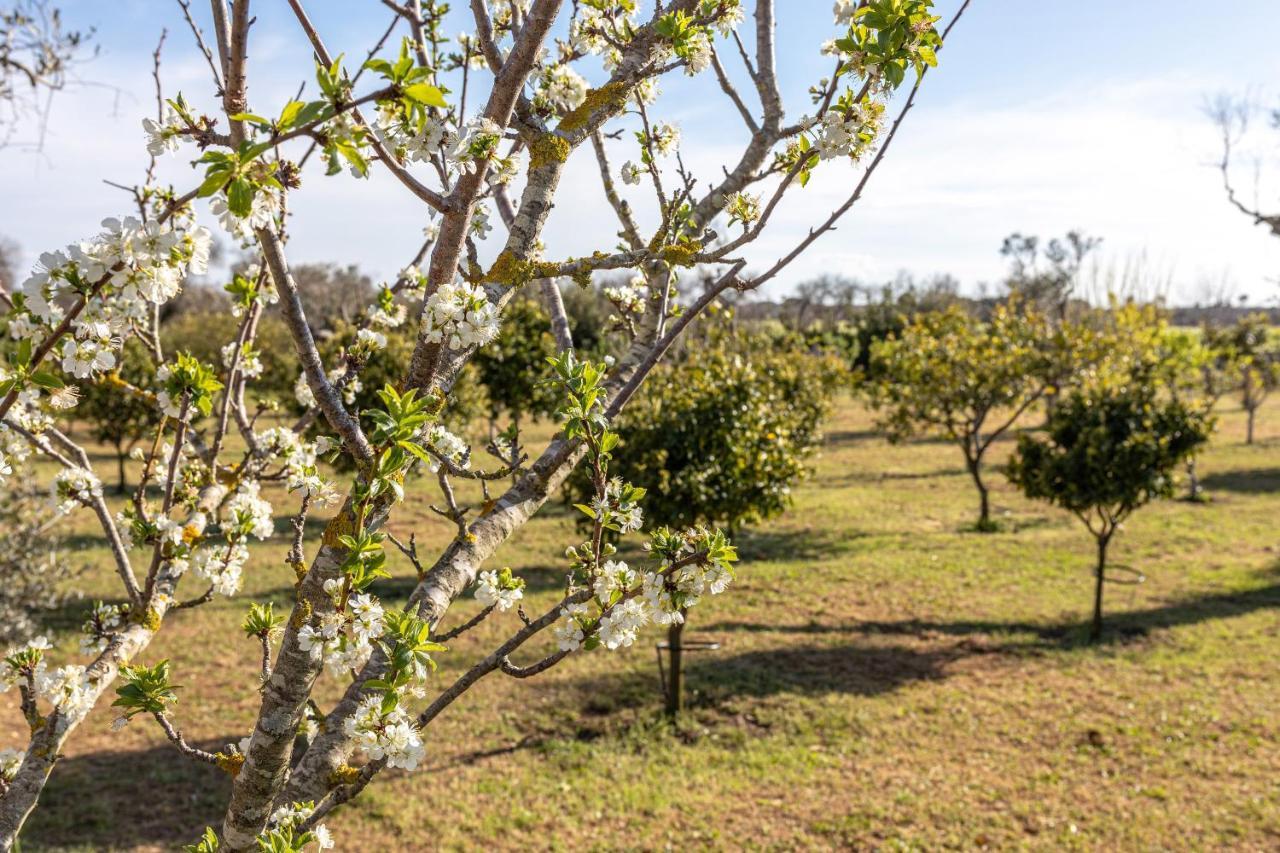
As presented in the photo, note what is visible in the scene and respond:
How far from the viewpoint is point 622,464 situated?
956 centimetres

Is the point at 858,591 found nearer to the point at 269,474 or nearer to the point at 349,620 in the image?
the point at 269,474

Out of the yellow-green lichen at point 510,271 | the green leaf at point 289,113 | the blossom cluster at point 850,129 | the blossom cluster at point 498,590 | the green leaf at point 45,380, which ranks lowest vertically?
the blossom cluster at point 498,590

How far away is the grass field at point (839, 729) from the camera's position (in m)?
5.91

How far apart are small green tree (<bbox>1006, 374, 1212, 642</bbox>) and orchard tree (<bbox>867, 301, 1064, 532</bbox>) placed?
4159 millimetres

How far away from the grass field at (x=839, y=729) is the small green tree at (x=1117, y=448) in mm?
1504

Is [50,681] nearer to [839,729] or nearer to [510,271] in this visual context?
[510,271]

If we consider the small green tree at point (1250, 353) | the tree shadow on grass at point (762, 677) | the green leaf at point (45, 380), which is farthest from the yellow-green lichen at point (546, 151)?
the small green tree at point (1250, 353)

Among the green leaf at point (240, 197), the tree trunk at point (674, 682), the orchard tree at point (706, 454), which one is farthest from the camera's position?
the orchard tree at point (706, 454)

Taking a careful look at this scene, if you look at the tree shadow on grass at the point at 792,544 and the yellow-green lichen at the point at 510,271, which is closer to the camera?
the yellow-green lichen at the point at 510,271

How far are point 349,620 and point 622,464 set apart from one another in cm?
794

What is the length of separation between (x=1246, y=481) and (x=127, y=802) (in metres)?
20.6

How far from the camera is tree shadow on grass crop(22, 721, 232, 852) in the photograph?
19.1 feet

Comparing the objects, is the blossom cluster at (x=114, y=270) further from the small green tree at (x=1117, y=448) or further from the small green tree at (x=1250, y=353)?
the small green tree at (x=1250, y=353)

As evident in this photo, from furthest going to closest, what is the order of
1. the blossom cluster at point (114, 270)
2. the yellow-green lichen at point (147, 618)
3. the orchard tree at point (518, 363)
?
the orchard tree at point (518, 363)
the yellow-green lichen at point (147, 618)
the blossom cluster at point (114, 270)
